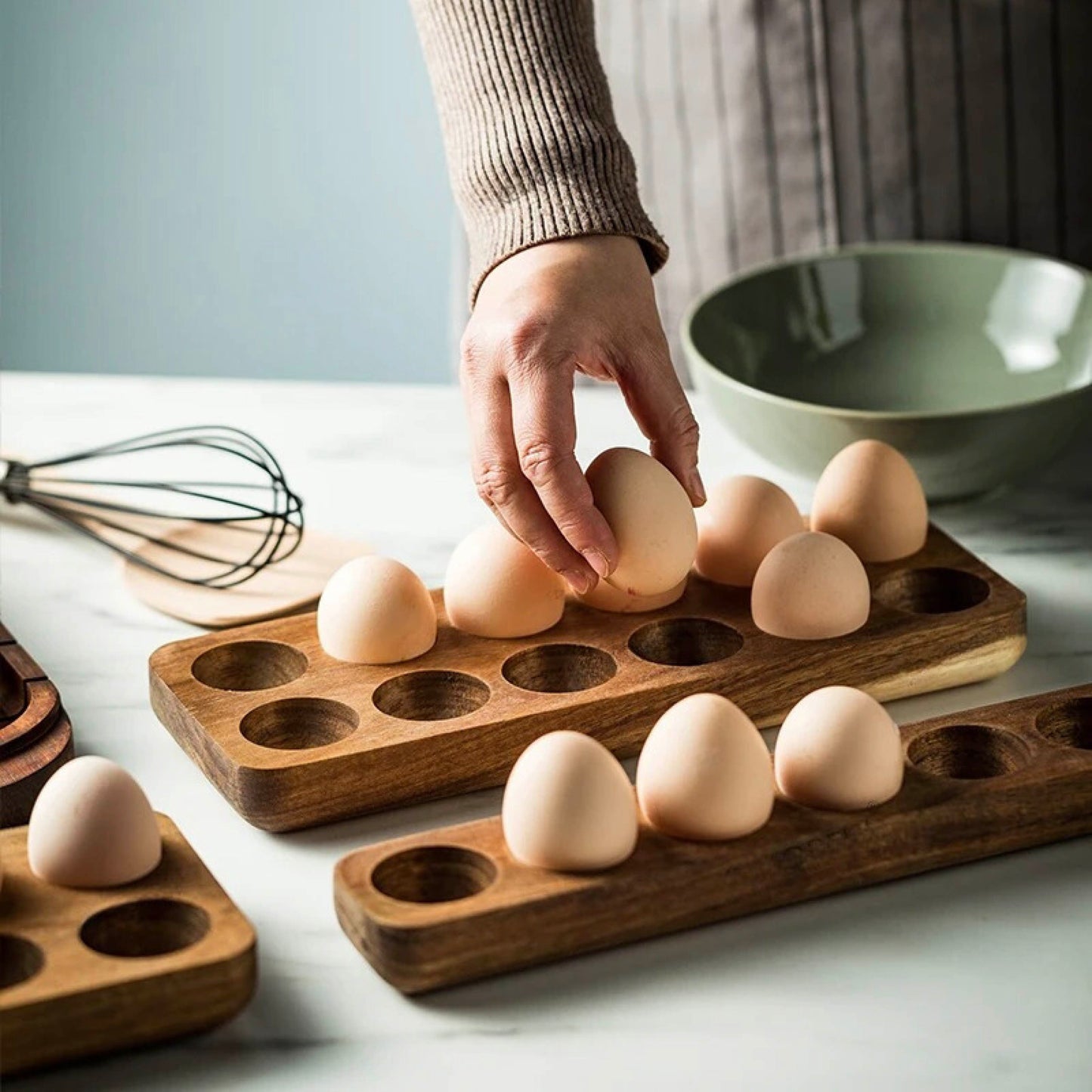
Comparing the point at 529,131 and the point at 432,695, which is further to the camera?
the point at 529,131

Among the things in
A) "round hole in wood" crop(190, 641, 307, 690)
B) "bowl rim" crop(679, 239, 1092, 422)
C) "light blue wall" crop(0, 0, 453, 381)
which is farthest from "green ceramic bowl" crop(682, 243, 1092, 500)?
"light blue wall" crop(0, 0, 453, 381)

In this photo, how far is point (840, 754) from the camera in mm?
741

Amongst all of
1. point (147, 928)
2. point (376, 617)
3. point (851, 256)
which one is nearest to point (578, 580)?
point (376, 617)

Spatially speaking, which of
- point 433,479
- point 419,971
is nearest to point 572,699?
point 419,971

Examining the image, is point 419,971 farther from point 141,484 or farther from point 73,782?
point 141,484

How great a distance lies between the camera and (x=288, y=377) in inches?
112

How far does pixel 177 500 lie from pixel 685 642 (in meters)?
0.49

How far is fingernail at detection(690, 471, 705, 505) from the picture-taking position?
3.18 ft

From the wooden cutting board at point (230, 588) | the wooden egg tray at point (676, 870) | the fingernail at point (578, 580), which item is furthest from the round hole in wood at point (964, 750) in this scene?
→ the wooden cutting board at point (230, 588)

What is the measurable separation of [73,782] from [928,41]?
3.43 feet

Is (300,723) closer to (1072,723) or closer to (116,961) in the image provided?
(116,961)

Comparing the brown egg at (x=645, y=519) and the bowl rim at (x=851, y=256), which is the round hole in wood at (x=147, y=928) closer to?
the brown egg at (x=645, y=519)

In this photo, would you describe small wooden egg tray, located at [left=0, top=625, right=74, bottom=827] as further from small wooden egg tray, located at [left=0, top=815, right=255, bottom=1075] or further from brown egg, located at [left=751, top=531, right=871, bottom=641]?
brown egg, located at [left=751, top=531, right=871, bottom=641]

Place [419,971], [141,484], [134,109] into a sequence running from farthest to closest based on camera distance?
[134,109]
[141,484]
[419,971]
